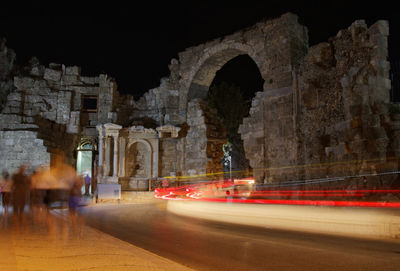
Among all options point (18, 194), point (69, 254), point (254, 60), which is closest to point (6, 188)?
point (18, 194)

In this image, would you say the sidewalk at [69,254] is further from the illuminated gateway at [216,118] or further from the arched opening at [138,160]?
the arched opening at [138,160]

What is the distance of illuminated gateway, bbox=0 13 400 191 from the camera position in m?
11.5

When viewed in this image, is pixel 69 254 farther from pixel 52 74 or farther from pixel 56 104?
pixel 52 74

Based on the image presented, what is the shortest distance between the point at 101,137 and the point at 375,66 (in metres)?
15.2

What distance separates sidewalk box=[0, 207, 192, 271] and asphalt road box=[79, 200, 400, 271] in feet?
2.46

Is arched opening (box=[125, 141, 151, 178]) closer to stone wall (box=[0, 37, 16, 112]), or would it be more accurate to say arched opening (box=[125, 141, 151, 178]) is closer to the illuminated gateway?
the illuminated gateway

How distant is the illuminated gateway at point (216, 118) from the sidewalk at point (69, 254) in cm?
812

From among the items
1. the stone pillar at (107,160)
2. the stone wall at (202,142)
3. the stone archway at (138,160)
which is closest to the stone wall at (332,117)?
the stone wall at (202,142)

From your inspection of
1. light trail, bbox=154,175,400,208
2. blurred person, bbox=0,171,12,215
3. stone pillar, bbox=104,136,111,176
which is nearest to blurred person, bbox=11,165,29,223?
blurred person, bbox=0,171,12,215

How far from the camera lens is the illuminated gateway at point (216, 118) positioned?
37.6 feet

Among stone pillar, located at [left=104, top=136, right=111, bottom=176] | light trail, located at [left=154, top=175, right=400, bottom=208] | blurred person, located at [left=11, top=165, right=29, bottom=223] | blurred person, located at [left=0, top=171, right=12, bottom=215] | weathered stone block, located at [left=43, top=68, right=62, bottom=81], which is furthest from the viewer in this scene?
weathered stone block, located at [left=43, top=68, right=62, bottom=81]

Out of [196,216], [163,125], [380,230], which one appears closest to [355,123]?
[380,230]

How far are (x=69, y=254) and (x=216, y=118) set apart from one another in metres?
17.9

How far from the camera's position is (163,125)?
21578 mm
